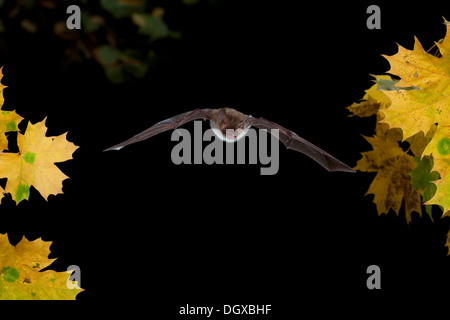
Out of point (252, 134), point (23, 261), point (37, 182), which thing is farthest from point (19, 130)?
point (252, 134)

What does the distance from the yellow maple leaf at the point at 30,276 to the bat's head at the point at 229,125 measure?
0.50 meters

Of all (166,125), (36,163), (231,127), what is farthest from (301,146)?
(36,163)

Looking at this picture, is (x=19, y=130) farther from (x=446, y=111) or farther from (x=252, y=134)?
(x=446, y=111)

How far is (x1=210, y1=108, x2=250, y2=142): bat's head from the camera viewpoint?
141cm

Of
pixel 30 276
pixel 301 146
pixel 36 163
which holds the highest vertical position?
pixel 301 146

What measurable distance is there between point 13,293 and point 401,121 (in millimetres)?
995

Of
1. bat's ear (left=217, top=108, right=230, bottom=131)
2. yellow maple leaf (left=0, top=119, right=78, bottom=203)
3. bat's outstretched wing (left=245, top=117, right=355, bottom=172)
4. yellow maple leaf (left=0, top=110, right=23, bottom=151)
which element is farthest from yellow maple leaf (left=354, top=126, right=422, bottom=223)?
yellow maple leaf (left=0, top=110, right=23, bottom=151)

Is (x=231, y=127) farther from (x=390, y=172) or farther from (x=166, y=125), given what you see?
(x=390, y=172)

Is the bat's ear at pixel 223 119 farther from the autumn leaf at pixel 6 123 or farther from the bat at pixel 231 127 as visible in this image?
the autumn leaf at pixel 6 123

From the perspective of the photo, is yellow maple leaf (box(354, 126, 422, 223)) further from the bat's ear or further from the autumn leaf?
the autumn leaf

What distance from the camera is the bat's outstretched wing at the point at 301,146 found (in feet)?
4.48

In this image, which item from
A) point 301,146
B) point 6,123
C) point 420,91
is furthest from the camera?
point 301,146

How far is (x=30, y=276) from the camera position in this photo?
1356mm

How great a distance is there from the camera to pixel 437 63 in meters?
1.20
